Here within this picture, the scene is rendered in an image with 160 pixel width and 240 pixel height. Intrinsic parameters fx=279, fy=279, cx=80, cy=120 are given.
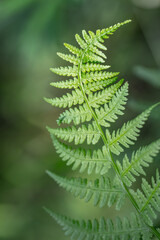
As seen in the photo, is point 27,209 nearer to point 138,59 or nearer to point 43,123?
point 43,123

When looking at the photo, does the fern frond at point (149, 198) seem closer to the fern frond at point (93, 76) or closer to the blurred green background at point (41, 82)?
the fern frond at point (93, 76)

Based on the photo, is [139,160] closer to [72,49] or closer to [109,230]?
[109,230]

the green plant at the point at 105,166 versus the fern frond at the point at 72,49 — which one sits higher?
the fern frond at the point at 72,49

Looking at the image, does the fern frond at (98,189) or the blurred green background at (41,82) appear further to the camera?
the blurred green background at (41,82)

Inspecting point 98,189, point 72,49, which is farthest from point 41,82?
point 98,189

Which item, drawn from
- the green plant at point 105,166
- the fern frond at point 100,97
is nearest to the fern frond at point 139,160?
the green plant at point 105,166

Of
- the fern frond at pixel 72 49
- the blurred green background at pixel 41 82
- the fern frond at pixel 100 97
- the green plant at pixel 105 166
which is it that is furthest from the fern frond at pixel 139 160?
the blurred green background at pixel 41 82

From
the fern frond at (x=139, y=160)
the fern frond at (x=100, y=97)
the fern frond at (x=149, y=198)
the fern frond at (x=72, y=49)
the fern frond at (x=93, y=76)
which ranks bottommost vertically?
the fern frond at (x=149, y=198)

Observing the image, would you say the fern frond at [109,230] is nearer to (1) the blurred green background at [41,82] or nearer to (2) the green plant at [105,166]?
(2) the green plant at [105,166]

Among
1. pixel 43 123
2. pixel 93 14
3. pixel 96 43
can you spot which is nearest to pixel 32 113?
pixel 43 123
